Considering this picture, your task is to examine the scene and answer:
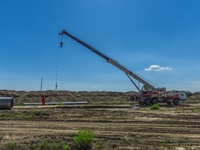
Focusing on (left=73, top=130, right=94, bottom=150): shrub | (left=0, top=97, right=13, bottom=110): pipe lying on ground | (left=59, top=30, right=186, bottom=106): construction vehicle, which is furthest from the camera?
(left=59, top=30, right=186, bottom=106): construction vehicle

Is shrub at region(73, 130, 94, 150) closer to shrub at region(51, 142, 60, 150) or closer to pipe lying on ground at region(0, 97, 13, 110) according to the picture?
shrub at region(51, 142, 60, 150)

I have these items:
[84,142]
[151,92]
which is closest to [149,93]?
[151,92]

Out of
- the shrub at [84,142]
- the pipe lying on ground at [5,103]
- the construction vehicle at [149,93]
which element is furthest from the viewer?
the construction vehicle at [149,93]

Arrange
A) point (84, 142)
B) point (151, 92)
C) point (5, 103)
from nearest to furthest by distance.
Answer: point (84, 142), point (5, 103), point (151, 92)

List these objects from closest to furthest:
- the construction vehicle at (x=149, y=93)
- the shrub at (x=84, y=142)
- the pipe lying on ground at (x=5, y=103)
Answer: the shrub at (x=84, y=142) < the pipe lying on ground at (x=5, y=103) < the construction vehicle at (x=149, y=93)

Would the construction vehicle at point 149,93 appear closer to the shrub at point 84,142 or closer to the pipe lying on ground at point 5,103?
the pipe lying on ground at point 5,103

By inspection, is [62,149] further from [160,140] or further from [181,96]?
[181,96]

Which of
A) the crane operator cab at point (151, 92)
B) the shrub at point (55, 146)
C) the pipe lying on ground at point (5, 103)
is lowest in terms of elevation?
the shrub at point (55, 146)

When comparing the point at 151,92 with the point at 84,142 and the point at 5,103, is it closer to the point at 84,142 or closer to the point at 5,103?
the point at 5,103

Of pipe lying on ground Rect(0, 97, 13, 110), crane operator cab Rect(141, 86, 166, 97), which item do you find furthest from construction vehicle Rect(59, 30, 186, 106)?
pipe lying on ground Rect(0, 97, 13, 110)

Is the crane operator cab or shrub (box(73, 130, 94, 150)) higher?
the crane operator cab

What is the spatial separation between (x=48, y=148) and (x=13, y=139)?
230cm

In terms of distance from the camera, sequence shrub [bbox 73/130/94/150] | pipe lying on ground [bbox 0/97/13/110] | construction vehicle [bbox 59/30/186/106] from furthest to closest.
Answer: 1. construction vehicle [bbox 59/30/186/106]
2. pipe lying on ground [bbox 0/97/13/110]
3. shrub [bbox 73/130/94/150]

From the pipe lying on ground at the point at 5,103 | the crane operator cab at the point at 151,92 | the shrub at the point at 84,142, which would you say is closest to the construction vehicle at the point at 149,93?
the crane operator cab at the point at 151,92
